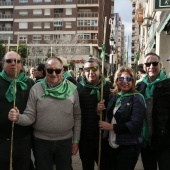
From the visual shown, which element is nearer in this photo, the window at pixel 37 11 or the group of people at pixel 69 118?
the group of people at pixel 69 118

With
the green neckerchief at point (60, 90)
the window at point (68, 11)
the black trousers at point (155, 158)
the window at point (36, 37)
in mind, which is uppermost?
the window at point (68, 11)

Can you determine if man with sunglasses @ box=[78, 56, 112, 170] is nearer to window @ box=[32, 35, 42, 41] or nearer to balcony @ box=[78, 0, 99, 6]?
window @ box=[32, 35, 42, 41]

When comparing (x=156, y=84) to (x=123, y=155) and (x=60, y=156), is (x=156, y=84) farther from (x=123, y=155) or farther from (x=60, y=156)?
(x=60, y=156)

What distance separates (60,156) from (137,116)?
3.43 feet

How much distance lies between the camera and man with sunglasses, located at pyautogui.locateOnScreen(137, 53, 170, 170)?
12.3ft

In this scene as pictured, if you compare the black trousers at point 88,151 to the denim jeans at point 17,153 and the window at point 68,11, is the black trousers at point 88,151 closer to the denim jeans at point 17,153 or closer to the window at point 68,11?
the denim jeans at point 17,153

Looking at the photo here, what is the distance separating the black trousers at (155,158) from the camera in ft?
12.5

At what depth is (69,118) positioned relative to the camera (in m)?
3.63

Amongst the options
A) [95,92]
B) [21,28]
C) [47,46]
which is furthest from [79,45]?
[95,92]

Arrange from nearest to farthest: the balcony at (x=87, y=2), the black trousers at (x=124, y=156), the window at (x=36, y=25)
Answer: the black trousers at (x=124, y=156) → the balcony at (x=87, y=2) → the window at (x=36, y=25)

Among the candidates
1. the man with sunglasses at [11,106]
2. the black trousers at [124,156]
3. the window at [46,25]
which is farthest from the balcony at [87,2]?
the black trousers at [124,156]

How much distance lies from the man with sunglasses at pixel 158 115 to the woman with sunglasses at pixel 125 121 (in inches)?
9.9

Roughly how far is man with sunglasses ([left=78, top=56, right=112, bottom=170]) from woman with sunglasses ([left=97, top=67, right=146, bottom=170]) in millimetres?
210

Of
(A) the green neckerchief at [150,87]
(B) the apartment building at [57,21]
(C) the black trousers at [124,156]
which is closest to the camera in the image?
(C) the black trousers at [124,156]
